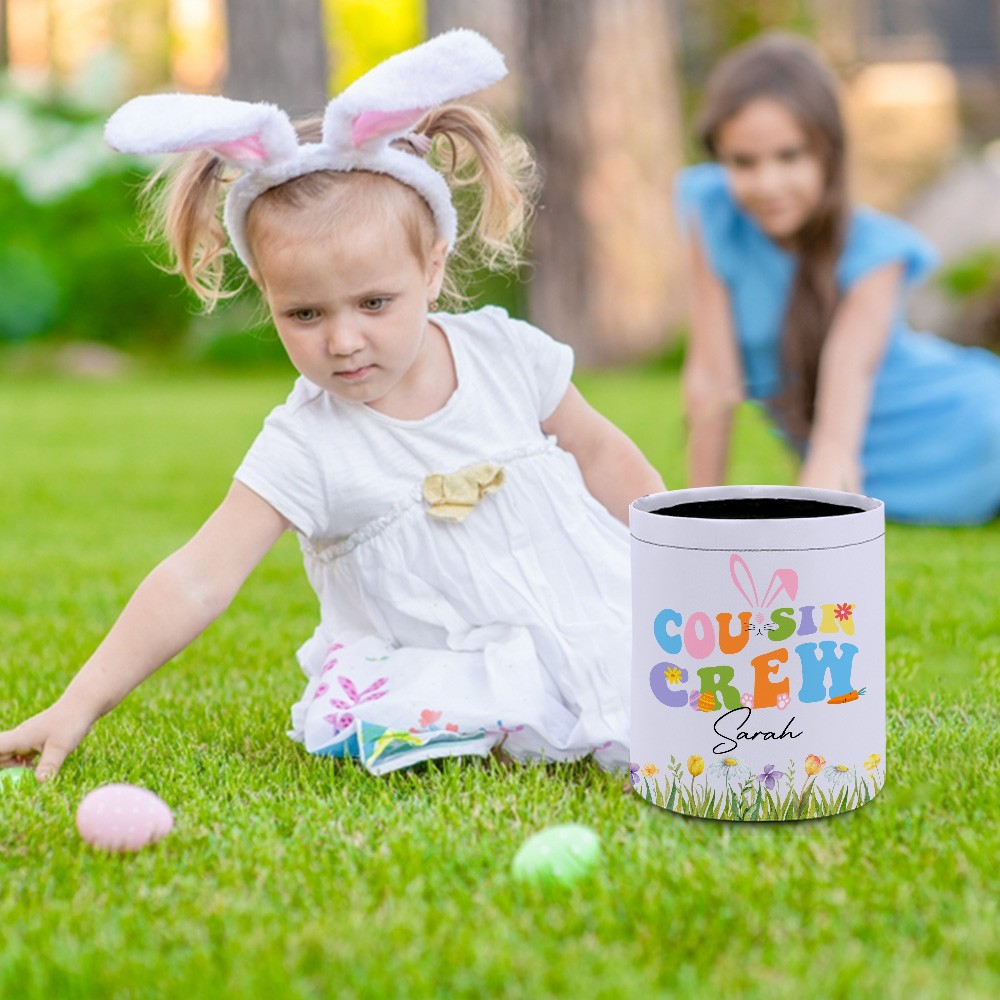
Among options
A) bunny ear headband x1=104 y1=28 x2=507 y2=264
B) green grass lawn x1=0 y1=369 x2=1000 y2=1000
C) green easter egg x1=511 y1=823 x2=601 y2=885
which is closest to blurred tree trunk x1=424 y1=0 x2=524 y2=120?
bunny ear headband x1=104 y1=28 x2=507 y2=264

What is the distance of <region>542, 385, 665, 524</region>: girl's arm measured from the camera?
91.7 inches

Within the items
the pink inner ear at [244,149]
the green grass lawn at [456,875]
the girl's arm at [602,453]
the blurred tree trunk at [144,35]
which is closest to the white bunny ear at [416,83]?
the pink inner ear at [244,149]

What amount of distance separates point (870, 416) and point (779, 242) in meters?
0.66

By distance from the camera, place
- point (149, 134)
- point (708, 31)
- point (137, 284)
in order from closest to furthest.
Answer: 1. point (149, 134)
2. point (137, 284)
3. point (708, 31)

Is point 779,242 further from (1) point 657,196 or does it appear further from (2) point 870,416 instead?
(1) point 657,196

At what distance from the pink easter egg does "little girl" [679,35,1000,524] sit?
205 cm

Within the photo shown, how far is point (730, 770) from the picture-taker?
1694 mm

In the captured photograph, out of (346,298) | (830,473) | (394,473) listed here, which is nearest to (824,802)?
(394,473)

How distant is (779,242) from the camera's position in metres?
4.08

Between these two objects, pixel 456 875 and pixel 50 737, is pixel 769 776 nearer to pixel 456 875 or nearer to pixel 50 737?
pixel 456 875

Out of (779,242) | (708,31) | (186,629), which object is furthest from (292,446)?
(708,31)

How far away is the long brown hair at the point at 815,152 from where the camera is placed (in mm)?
3816

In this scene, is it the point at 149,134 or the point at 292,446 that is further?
the point at 292,446

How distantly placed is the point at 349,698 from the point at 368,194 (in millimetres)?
696
